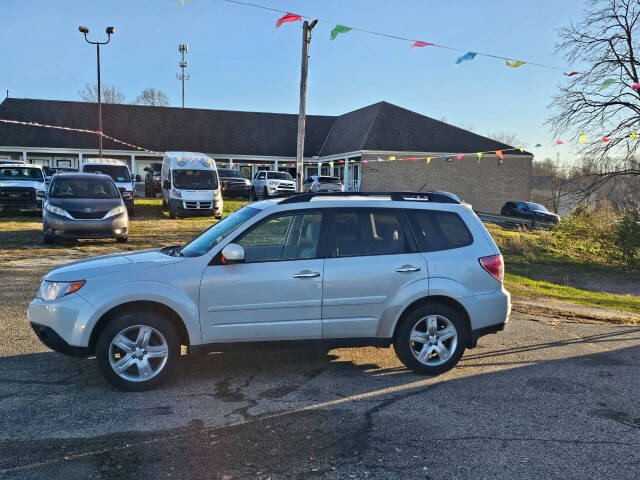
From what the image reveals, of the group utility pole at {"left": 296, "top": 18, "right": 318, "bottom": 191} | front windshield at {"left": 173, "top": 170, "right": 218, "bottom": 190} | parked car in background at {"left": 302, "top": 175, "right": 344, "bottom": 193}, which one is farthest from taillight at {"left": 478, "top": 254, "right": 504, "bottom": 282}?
parked car in background at {"left": 302, "top": 175, "right": 344, "bottom": 193}

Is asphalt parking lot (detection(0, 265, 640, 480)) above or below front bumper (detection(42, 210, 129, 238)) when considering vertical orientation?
below

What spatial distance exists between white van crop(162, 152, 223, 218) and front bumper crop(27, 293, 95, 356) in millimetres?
15429

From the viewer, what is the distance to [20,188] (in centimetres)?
1928

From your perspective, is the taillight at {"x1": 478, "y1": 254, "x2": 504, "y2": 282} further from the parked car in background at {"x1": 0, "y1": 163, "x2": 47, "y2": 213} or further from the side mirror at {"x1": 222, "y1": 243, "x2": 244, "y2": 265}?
the parked car in background at {"x1": 0, "y1": 163, "x2": 47, "y2": 213}

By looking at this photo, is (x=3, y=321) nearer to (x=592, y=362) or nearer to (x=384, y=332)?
(x=384, y=332)

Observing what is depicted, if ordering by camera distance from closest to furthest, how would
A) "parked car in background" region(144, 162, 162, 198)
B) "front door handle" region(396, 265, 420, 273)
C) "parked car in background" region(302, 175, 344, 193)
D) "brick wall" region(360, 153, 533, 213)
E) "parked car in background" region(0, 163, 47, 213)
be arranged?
"front door handle" region(396, 265, 420, 273) < "parked car in background" region(0, 163, 47, 213) < "parked car in background" region(144, 162, 162, 198) < "parked car in background" region(302, 175, 344, 193) < "brick wall" region(360, 153, 533, 213)

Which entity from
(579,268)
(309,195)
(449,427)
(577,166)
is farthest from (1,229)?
(577,166)

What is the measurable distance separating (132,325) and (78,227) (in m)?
9.34

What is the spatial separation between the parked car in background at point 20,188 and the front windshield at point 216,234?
1535 cm

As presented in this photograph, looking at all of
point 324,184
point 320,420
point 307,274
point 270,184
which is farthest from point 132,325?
point 270,184

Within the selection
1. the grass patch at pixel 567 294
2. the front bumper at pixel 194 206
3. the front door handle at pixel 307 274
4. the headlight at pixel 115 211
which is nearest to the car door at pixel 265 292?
the front door handle at pixel 307 274

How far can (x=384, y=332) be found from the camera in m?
5.38

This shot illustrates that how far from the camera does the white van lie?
20.1m

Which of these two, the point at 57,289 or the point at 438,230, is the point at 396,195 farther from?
the point at 57,289
